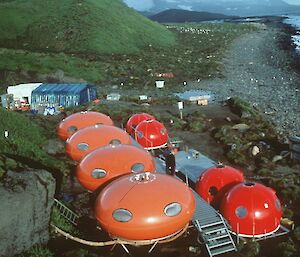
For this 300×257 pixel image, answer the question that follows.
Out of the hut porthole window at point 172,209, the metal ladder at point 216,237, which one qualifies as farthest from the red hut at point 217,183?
the hut porthole window at point 172,209

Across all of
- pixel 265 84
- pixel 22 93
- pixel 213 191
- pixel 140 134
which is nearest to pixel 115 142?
pixel 140 134

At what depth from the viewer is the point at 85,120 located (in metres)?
27.9

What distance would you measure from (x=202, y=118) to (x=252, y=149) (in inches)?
359

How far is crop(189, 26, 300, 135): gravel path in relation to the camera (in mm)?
41812

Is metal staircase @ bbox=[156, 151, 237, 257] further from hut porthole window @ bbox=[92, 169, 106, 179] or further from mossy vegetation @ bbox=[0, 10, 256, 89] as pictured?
mossy vegetation @ bbox=[0, 10, 256, 89]

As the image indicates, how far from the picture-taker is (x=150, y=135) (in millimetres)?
28062

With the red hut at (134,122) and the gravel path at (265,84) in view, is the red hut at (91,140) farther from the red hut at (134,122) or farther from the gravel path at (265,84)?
the gravel path at (265,84)

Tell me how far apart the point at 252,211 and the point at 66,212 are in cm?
808

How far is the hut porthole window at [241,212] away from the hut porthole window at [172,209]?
3102 mm

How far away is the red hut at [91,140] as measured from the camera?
23.4 meters

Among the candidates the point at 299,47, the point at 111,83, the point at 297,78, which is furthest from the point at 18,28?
the point at 299,47

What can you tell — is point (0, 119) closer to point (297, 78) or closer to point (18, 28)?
point (297, 78)

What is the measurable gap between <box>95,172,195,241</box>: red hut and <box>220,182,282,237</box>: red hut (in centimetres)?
224

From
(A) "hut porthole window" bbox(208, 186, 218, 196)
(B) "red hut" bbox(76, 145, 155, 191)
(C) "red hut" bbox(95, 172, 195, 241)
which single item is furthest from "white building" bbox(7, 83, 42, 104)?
(C) "red hut" bbox(95, 172, 195, 241)
